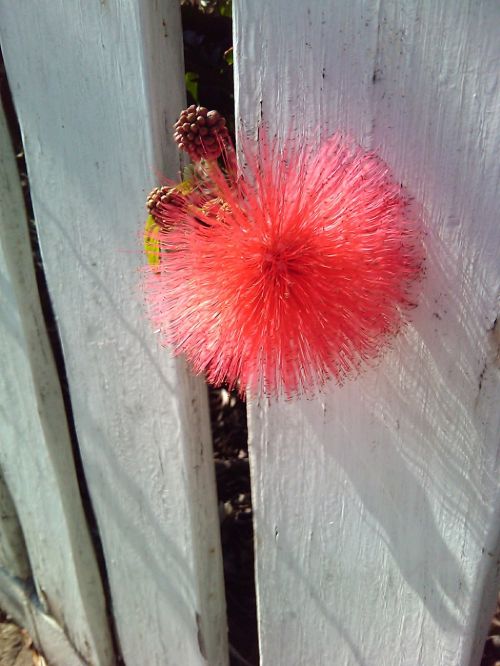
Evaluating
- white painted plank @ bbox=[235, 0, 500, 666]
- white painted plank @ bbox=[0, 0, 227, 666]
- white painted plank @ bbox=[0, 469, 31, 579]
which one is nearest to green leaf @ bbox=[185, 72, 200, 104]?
white painted plank @ bbox=[0, 0, 227, 666]

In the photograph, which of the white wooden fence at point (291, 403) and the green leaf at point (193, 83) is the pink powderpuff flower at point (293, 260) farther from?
the green leaf at point (193, 83)

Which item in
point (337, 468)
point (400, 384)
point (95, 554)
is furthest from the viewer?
point (95, 554)


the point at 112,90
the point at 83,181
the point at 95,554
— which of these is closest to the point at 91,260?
the point at 83,181

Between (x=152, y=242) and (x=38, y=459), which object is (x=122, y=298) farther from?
(x=38, y=459)

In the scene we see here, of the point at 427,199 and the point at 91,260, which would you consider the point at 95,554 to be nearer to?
the point at 91,260

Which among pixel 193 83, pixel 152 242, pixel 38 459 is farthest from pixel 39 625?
pixel 193 83

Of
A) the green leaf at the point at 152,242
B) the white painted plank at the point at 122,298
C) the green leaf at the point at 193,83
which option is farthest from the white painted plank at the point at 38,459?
the green leaf at the point at 152,242
